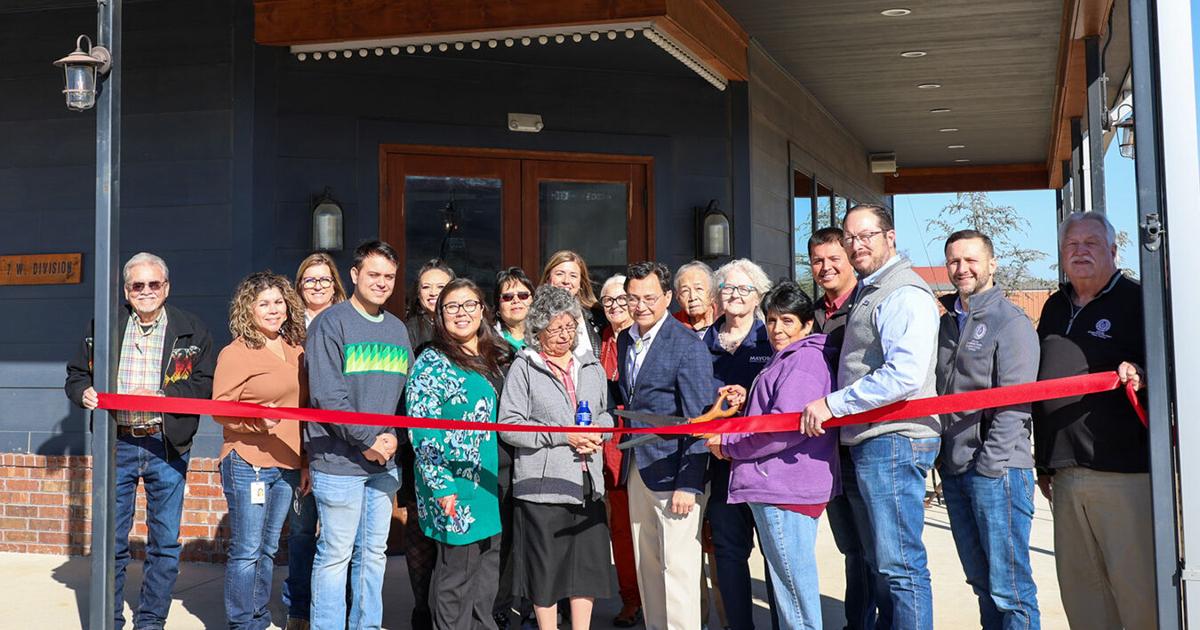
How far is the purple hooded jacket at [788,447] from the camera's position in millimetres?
3943

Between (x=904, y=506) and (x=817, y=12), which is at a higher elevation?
(x=817, y=12)

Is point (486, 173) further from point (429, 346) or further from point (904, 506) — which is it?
point (904, 506)

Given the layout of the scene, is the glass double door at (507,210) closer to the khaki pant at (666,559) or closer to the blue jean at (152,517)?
the blue jean at (152,517)

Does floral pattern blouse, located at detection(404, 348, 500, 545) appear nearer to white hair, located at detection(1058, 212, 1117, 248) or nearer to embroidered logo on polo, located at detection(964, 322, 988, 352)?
embroidered logo on polo, located at detection(964, 322, 988, 352)

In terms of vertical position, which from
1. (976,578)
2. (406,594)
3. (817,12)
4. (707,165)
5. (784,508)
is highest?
(817,12)

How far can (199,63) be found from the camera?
6672 millimetres

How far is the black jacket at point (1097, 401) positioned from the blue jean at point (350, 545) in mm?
2650

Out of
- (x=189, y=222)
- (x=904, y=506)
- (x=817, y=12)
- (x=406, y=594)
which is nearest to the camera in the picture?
(x=904, y=506)

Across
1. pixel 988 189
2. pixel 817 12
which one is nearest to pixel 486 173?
pixel 817 12

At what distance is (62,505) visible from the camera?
22.1ft

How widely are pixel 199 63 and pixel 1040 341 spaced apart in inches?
209

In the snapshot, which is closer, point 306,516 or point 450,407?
point 450,407

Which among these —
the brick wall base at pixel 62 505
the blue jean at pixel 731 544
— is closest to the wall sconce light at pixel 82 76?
the blue jean at pixel 731 544

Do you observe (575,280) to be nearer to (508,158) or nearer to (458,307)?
(458,307)
